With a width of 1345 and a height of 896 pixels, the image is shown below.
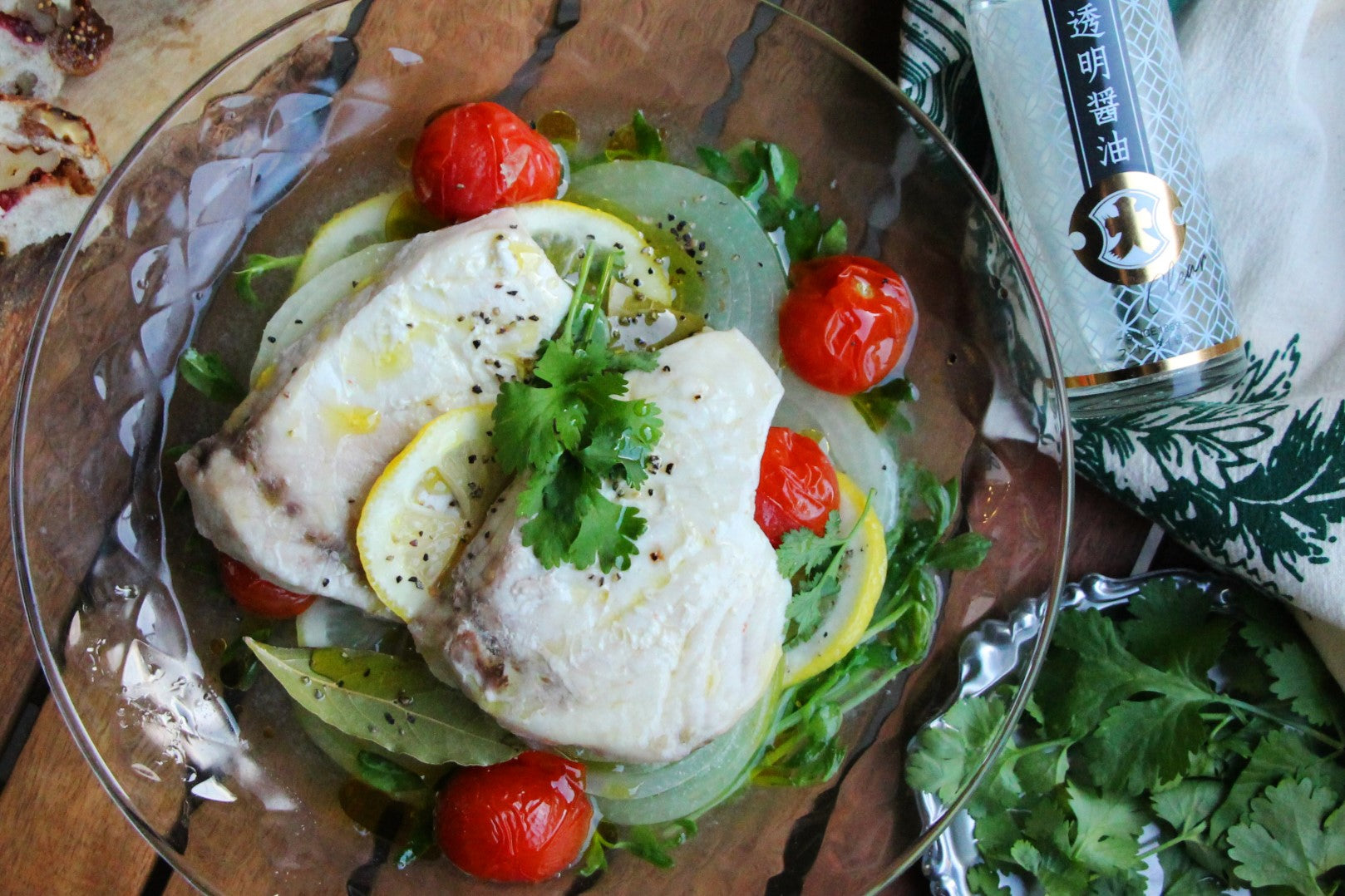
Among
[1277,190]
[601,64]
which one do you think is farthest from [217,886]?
[1277,190]

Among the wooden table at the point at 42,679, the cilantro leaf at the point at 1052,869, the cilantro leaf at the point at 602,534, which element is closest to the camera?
the cilantro leaf at the point at 602,534

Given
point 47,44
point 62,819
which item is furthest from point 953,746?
point 47,44

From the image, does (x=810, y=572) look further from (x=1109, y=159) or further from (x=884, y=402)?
(x=1109, y=159)

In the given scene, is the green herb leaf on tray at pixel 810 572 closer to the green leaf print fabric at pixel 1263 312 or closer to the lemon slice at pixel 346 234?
the green leaf print fabric at pixel 1263 312

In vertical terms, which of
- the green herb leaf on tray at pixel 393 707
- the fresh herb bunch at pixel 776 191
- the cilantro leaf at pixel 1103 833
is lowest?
the cilantro leaf at pixel 1103 833

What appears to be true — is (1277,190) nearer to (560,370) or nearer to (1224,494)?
(1224,494)

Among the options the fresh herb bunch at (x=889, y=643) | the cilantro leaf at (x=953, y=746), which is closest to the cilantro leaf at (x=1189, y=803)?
the cilantro leaf at (x=953, y=746)

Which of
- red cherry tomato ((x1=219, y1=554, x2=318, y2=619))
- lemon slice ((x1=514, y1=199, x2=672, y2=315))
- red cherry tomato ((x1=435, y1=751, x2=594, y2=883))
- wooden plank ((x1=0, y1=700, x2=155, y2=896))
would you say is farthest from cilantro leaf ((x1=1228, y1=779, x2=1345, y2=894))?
wooden plank ((x1=0, y1=700, x2=155, y2=896))
